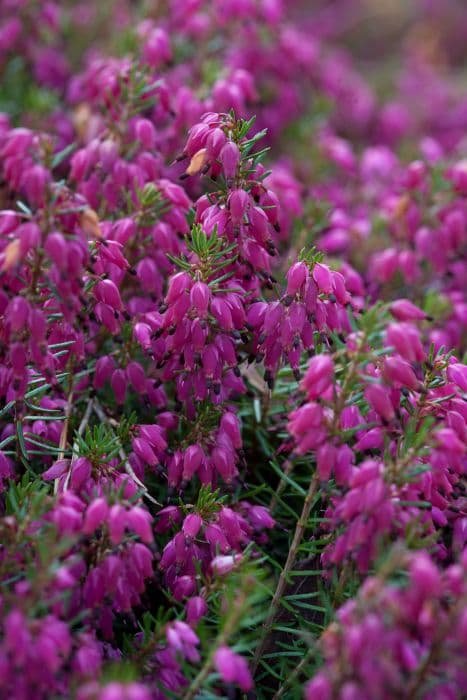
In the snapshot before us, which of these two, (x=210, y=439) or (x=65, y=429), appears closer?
(x=210, y=439)

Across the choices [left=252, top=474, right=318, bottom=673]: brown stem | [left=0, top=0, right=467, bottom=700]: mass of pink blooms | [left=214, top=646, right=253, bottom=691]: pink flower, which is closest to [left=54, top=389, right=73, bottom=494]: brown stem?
[left=0, top=0, right=467, bottom=700]: mass of pink blooms

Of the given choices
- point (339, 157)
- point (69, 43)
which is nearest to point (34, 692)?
point (339, 157)

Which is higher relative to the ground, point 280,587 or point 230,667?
point 230,667

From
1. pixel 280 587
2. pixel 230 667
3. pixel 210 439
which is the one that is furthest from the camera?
pixel 210 439

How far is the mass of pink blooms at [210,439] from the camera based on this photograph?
6.42 feet

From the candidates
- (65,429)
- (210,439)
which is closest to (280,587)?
(210,439)

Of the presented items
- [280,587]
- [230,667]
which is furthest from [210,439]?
[230,667]

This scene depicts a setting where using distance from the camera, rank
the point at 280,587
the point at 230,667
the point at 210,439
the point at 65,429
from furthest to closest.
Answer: the point at 65,429
the point at 210,439
the point at 280,587
the point at 230,667

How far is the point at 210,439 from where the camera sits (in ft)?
8.91

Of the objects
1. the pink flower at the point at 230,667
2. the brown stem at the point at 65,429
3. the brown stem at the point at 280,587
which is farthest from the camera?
the brown stem at the point at 65,429

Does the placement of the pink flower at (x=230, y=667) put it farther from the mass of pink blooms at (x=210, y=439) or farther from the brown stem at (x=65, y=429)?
the brown stem at (x=65, y=429)

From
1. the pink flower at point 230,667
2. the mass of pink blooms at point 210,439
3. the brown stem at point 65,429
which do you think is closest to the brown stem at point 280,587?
the mass of pink blooms at point 210,439

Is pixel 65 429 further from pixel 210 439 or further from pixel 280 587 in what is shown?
pixel 280 587

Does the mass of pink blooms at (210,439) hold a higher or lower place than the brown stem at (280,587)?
higher
